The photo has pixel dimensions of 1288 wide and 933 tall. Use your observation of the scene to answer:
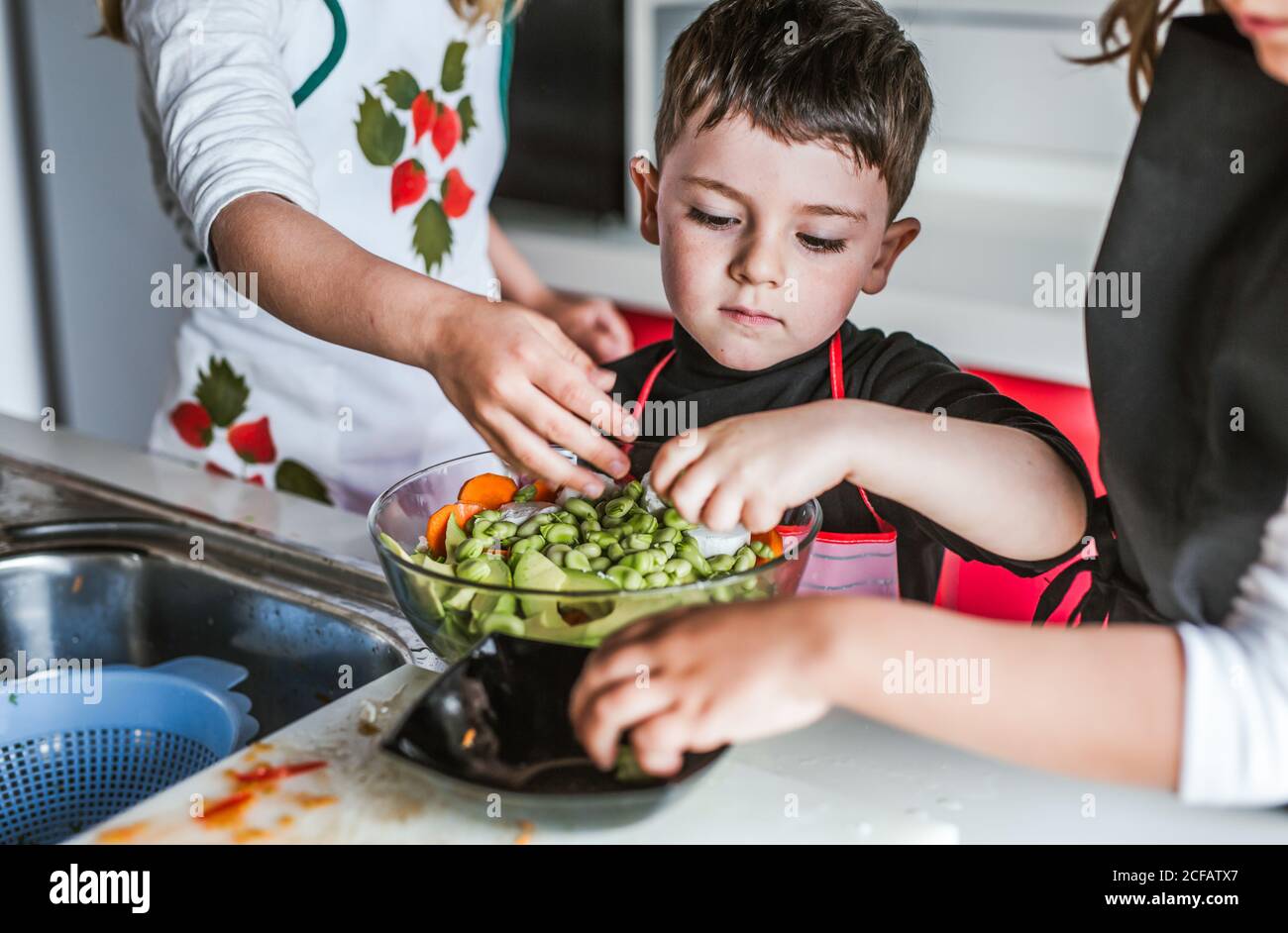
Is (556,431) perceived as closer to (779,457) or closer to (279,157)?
(779,457)

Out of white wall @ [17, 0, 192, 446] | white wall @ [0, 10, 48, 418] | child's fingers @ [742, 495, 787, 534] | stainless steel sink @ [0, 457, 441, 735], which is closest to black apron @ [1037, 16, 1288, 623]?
child's fingers @ [742, 495, 787, 534]

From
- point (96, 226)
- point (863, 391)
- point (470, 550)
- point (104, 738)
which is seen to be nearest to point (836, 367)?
point (863, 391)

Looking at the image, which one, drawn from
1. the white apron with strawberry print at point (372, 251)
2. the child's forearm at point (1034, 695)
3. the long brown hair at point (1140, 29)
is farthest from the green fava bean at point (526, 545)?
the white apron with strawberry print at point (372, 251)

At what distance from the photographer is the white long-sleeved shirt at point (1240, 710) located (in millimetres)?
542

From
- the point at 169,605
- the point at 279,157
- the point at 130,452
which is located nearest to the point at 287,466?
the point at 130,452

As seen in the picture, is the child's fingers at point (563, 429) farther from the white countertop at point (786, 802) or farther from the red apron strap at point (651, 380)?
the red apron strap at point (651, 380)

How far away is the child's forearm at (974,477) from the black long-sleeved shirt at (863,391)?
6cm

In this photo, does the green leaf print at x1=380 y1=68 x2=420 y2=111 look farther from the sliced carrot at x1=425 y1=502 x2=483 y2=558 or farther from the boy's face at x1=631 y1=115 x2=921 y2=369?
the sliced carrot at x1=425 y1=502 x2=483 y2=558

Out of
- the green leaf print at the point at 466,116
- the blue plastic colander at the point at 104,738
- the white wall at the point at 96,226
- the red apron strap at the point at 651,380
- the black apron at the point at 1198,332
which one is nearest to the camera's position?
the black apron at the point at 1198,332

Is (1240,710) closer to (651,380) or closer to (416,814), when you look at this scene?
(416,814)

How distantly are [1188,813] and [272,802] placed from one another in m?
0.49

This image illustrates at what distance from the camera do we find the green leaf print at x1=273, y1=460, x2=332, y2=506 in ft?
4.36

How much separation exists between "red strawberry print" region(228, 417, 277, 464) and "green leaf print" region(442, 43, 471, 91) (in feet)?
1.35
